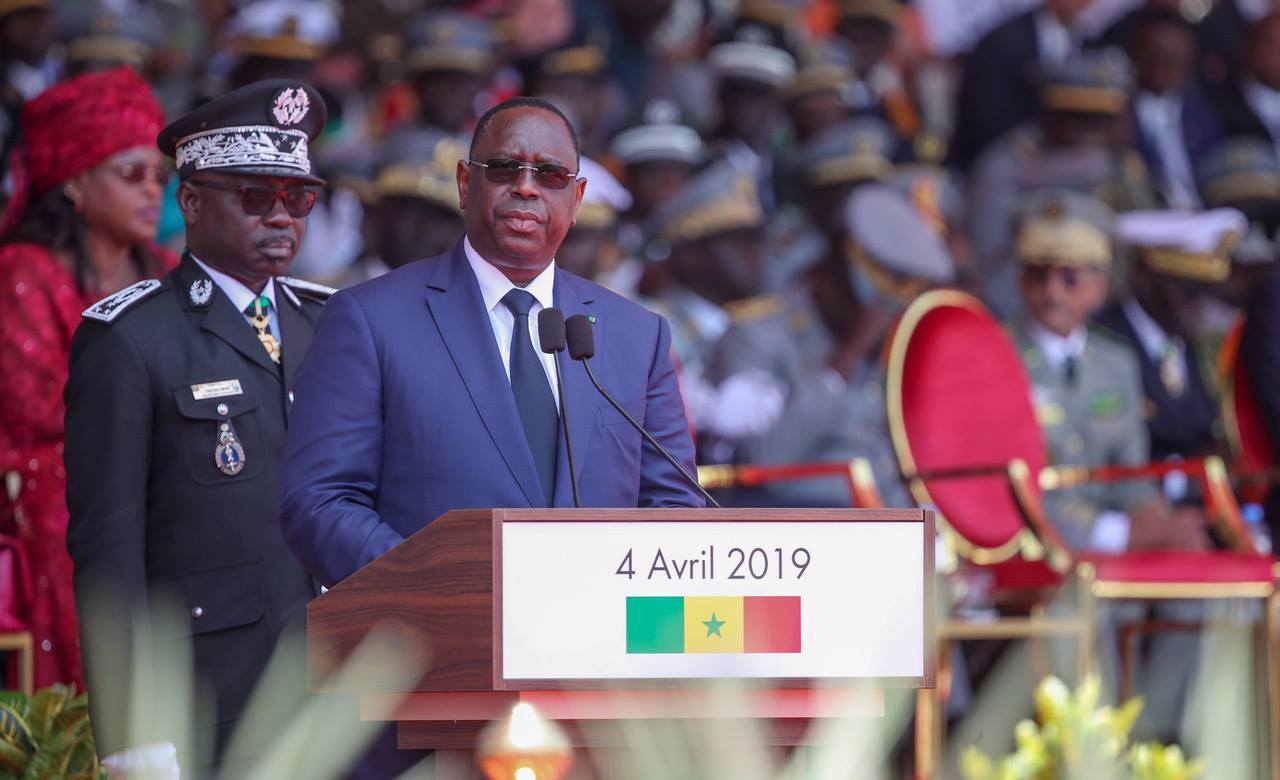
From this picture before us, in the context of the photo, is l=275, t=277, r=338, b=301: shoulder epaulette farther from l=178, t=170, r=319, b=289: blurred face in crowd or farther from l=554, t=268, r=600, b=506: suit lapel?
l=554, t=268, r=600, b=506: suit lapel

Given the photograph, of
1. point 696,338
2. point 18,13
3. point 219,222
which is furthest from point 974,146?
point 219,222

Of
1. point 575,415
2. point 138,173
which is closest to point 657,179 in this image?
point 138,173

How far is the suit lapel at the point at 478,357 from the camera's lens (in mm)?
3246

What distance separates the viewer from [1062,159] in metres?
9.23

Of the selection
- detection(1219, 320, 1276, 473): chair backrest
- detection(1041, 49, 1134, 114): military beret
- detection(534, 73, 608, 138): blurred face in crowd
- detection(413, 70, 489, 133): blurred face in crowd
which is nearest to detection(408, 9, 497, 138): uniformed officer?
detection(413, 70, 489, 133): blurred face in crowd

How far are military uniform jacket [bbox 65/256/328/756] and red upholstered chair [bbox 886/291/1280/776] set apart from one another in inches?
122

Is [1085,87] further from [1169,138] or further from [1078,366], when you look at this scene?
[1078,366]

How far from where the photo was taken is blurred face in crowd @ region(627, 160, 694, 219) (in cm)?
848

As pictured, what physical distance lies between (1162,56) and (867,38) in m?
1.49

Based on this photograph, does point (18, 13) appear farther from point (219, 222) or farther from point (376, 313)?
point (376, 313)

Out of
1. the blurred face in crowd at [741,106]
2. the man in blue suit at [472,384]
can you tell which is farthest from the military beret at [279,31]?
the man in blue suit at [472,384]

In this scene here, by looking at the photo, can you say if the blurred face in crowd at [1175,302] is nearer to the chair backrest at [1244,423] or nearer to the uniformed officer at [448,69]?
the chair backrest at [1244,423]

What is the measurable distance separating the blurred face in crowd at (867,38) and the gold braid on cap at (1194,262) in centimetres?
188

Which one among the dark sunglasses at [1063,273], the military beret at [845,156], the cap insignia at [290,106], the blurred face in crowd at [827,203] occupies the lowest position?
the cap insignia at [290,106]
